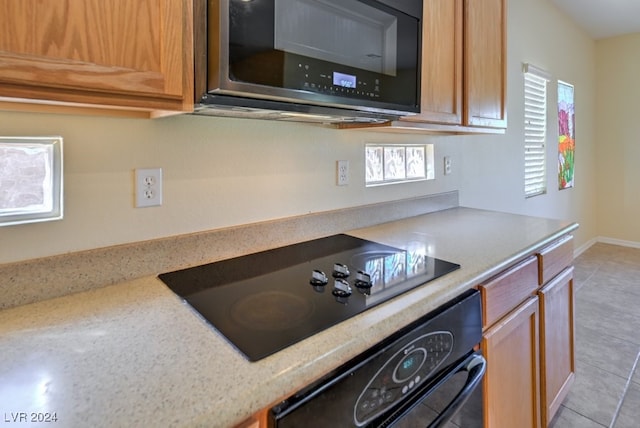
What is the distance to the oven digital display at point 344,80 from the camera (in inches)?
37.1

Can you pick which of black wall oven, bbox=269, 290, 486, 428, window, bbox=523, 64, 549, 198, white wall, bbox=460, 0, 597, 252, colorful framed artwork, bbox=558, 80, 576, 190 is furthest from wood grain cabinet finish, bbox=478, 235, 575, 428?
colorful framed artwork, bbox=558, 80, 576, 190

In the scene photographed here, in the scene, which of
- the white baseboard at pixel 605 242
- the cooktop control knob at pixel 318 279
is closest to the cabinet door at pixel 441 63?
the cooktop control knob at pixel 318 279

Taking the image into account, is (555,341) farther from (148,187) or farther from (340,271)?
(148,187)

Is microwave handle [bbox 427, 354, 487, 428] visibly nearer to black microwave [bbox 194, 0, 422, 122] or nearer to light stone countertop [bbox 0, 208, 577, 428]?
light stone countertop [bbox 0, 208, 577, 428]

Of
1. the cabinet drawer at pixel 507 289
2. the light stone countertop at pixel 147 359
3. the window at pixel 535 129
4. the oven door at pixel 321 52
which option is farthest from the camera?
the window at pixel 535 129

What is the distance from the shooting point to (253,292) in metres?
0.93

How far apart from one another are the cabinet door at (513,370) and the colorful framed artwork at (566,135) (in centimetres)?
292

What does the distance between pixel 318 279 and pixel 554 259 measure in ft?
3.69

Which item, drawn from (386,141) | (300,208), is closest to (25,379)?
(300,208)

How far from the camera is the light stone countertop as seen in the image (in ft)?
1.66

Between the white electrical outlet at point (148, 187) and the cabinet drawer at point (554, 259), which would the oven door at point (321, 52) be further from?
the cabinet drawer at point (554, 259)

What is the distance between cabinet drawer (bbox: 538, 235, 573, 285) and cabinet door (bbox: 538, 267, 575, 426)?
0.11 ft

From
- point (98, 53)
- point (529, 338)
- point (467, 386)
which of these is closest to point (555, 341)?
point (529, 338)

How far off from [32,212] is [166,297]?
37 cm
